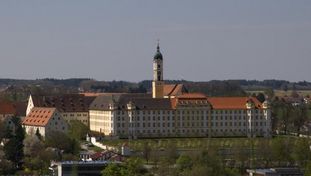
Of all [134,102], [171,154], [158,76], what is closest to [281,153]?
[171,154]

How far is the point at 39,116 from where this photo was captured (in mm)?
74875

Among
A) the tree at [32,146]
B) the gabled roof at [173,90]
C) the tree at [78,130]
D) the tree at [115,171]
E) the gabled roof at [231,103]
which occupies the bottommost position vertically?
the tree at [115,171]

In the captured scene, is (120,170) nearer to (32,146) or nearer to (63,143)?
(32,146)

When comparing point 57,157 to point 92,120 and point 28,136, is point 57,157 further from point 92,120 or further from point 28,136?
point 92,120

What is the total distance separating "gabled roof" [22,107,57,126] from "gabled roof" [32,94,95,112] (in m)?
2.93

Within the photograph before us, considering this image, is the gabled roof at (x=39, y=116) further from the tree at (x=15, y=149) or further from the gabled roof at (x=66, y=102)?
the tree at (x=15, y=149)

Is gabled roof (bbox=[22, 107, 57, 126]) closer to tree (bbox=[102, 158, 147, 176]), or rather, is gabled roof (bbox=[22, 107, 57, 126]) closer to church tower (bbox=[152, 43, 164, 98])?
church tower (bbox=[152, 43, 164, 98])

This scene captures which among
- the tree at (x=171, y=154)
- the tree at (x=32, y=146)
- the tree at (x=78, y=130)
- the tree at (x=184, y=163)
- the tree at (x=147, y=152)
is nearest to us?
the tree at (x=184, y=163)

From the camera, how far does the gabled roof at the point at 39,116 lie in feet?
240

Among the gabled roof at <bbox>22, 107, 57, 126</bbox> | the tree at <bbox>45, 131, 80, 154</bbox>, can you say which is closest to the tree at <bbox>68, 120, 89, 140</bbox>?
the gabled roof at <bbox>22, 107, 57, 126</bbox>

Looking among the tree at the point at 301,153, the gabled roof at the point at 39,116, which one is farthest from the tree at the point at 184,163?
the gabled roof at the point at 39,116

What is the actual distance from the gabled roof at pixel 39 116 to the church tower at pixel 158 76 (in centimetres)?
1139

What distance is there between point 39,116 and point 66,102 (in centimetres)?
739

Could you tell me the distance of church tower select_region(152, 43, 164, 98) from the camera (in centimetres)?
8269
